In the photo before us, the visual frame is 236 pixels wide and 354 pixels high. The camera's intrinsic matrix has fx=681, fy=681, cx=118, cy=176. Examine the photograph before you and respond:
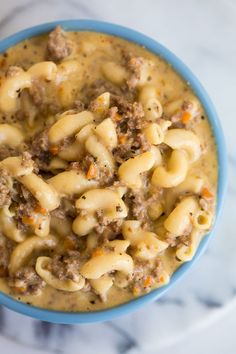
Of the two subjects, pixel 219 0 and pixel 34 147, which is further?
pixel 219 0

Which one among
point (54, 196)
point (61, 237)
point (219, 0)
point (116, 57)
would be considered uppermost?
point (219, 0)

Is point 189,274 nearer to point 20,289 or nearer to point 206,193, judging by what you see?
point 206,193

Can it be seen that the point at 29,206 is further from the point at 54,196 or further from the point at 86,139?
the point at 86,139

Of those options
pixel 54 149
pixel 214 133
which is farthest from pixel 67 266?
pixel 214 133

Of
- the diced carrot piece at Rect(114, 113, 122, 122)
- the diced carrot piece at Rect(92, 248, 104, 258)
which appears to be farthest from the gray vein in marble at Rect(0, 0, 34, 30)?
the diced carrot piece at Rect(92, 248, 104, 258)

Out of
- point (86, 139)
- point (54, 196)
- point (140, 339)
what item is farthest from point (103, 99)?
point (140, 339)

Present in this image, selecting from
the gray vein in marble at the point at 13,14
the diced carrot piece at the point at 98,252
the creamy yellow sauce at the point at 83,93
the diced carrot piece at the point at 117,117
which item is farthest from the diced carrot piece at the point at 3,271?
the gray vein in marble at the point at 13,14

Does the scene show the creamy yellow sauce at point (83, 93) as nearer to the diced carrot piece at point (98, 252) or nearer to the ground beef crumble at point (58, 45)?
the ground beef crumble at point (58, 45)
